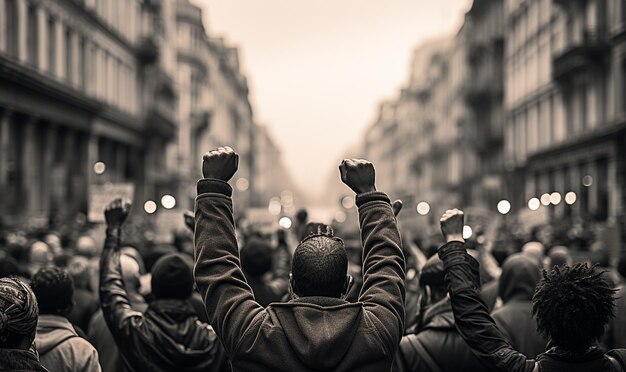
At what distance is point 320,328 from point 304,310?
10cm

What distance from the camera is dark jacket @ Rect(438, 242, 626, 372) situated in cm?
400

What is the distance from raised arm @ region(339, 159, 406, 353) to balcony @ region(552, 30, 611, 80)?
34127 millimetres

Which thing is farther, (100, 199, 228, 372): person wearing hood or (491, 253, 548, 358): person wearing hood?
(491, 253, 548, 358): person wearing hood

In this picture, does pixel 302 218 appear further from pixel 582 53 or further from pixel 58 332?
pixel 582 53

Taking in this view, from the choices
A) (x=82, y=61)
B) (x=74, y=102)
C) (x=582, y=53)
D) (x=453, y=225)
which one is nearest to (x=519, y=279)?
(x=453, y=225)

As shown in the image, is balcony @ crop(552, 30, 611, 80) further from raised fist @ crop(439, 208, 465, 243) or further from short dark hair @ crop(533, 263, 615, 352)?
short dark hair @ crop(533, 263, 615, 352)

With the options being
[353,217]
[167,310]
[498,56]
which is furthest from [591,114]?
[167,310]

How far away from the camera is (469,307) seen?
4.42 meters

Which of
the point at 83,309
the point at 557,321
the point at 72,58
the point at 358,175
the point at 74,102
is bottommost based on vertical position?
the point at 83,309

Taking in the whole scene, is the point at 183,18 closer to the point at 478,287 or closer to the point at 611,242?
the point at 611,242

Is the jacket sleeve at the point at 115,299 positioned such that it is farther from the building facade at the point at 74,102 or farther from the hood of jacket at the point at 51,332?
the building facade at the point at 74,102

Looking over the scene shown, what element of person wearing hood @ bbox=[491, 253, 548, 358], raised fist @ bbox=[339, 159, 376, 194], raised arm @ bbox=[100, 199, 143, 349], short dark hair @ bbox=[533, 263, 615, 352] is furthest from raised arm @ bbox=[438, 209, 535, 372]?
raised arm @ bbox=[100, 199, 143, 349]

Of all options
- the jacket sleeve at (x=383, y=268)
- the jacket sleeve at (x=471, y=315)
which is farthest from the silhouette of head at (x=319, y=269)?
the jacket sleeve at (x=471, y=315)

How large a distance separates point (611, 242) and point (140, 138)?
40.4 metres
